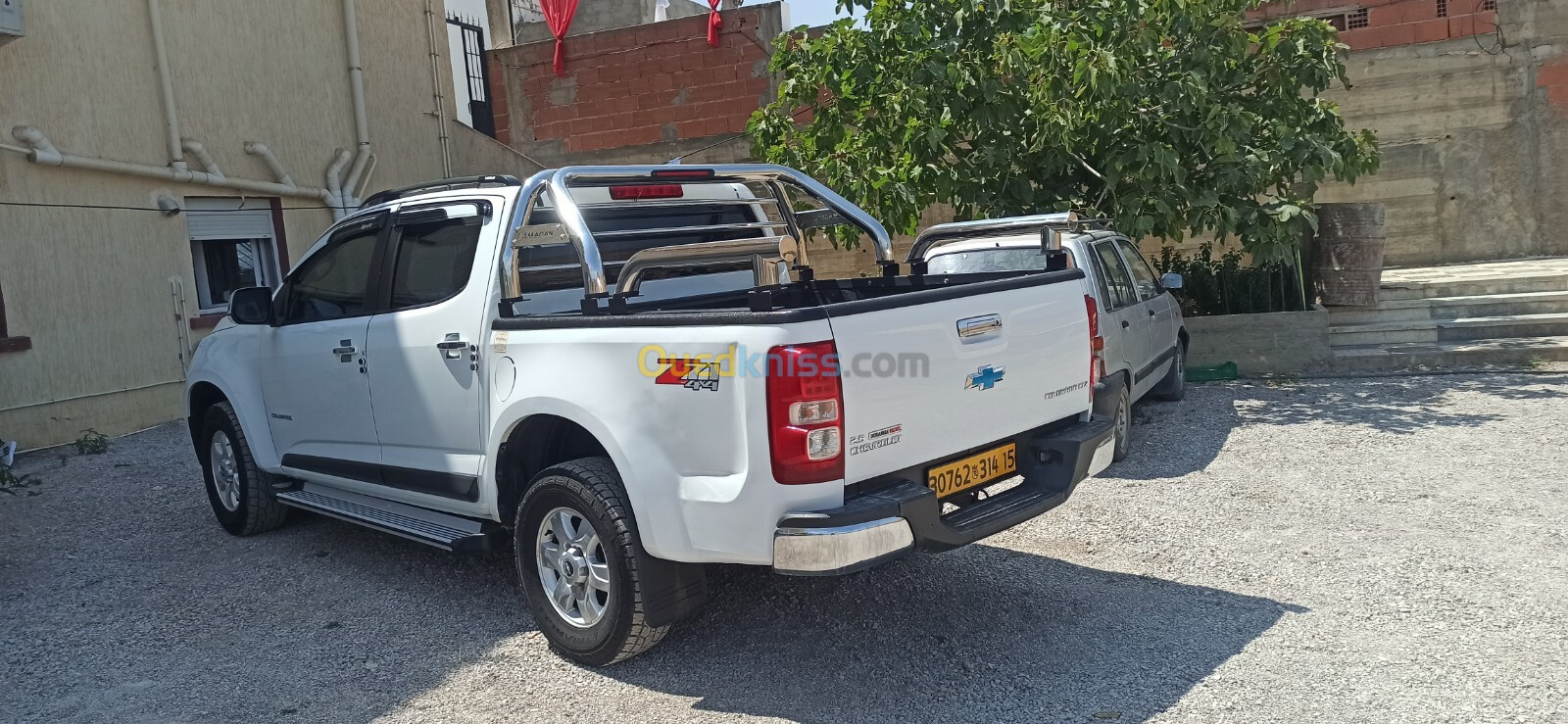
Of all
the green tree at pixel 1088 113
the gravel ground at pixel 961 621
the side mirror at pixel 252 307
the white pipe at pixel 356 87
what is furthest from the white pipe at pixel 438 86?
the side mirror at pixel 252 307

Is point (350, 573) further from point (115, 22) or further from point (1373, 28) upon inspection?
point (1373, 28)

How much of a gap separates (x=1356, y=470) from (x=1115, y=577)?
106 inches

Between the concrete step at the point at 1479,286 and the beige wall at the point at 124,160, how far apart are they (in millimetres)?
11659

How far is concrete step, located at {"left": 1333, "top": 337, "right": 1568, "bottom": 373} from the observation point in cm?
1026

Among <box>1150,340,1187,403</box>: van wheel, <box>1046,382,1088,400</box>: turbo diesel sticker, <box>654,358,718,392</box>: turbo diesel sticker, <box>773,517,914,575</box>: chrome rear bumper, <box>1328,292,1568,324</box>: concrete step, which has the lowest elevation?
<box>1150,340,1187,403</box>: van wheel

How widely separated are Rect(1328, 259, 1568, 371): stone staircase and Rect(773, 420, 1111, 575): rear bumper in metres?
7.57

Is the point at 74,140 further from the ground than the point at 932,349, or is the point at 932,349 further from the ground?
the point at 74,140

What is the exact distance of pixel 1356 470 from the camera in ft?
22.7

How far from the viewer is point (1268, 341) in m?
10.5

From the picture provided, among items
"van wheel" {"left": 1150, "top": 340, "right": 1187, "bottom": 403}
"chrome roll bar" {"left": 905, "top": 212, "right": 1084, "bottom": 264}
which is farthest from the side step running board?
"van wheel" {"left": 1150, "top": 340, "right": 1187, "bottom": 403}

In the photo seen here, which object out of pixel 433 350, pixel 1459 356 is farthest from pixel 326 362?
pixel 1459 356

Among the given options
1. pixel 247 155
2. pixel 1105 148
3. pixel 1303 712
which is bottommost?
pixel 1303 712

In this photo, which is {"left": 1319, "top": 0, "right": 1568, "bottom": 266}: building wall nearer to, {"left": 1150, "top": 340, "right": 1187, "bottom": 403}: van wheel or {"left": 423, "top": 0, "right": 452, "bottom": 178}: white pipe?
{"left": 1150, "top": 340, "right": 1187, "bottom": 403}: van wheel

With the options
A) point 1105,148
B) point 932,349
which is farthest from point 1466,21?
point 932,349
